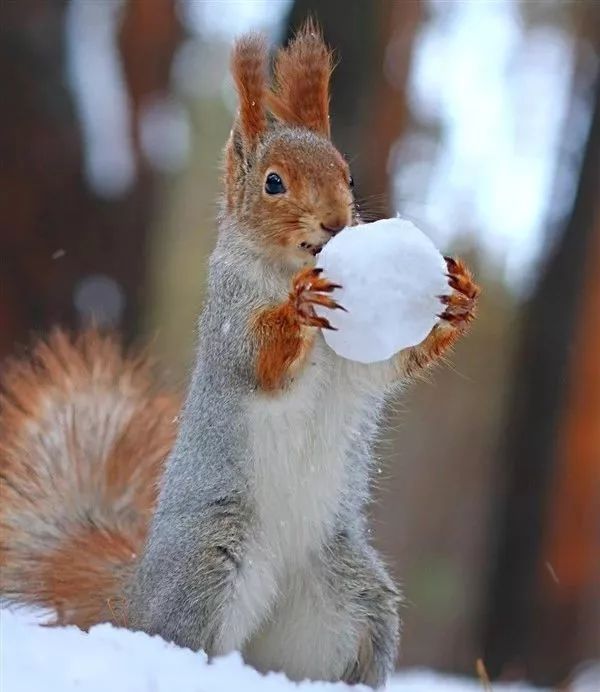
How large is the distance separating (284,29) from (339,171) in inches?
64.9

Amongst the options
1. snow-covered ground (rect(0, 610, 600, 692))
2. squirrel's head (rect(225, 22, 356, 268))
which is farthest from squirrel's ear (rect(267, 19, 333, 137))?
snow-covered ground (rect(0, 610, 600, 692))

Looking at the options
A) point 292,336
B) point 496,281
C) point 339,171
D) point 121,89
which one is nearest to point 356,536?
point 292,336

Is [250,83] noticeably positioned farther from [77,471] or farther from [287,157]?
[77,471]

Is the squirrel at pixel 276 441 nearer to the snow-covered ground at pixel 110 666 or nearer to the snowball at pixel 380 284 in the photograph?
the snowball at pixel 380 284

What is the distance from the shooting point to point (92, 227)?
423 cm

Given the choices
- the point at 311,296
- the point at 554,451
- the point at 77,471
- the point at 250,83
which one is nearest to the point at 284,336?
the point at 311,296

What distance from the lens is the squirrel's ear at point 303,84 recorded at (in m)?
1.42

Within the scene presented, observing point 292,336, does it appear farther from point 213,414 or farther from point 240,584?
point 240,584

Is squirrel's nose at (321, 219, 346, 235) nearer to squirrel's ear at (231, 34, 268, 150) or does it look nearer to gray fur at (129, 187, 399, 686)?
gray fur at (129, 187, 399, 686)

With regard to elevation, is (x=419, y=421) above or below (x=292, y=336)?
below

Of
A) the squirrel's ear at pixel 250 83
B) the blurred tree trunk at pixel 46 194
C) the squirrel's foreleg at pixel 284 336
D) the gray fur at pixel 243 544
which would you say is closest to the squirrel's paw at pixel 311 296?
the squirrel's foreleg at pixel 284 336

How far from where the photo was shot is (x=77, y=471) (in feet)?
5.68

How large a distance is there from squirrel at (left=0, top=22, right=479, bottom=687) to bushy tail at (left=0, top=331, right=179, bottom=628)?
1.6 inches

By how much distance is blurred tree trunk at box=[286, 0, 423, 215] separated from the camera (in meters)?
3.21
